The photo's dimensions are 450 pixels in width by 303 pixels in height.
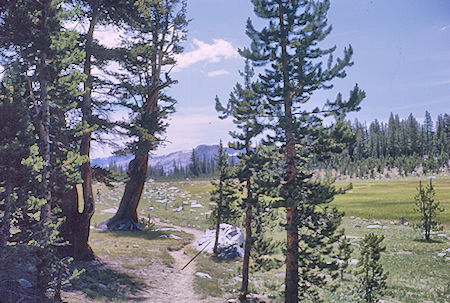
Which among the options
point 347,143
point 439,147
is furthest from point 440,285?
point 439,147

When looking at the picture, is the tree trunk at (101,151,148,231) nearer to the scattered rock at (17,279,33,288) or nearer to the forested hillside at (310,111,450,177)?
the scattered rock at (17,279,33,288)

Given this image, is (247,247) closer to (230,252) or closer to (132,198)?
(230,252)

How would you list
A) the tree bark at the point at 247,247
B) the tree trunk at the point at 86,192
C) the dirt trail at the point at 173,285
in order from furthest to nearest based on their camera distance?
the tree bark at the point at 247,247, the tree trunk at the point at 86,192, the dirt trail at the point at 173,285

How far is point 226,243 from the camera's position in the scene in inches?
1063

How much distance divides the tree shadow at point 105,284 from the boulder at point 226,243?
11.3 meters

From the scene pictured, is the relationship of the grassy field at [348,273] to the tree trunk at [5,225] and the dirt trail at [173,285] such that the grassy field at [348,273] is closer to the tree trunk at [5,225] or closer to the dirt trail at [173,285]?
the dirt trail at [173,285]

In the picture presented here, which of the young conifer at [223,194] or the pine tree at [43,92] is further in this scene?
the young conifer at [223,194]

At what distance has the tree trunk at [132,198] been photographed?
29608 mm

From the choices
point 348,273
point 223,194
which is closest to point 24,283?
point 348,273

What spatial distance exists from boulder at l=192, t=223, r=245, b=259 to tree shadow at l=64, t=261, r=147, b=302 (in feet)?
37.1

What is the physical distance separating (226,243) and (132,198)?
11231mm

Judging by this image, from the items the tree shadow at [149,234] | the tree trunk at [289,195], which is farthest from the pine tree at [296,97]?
the tree shadow at [149,234]

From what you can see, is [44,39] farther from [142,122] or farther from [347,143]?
[347,143]

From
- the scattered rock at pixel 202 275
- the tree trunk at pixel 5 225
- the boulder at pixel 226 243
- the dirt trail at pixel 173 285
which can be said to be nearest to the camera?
the tree trunk at pixel 5 225
